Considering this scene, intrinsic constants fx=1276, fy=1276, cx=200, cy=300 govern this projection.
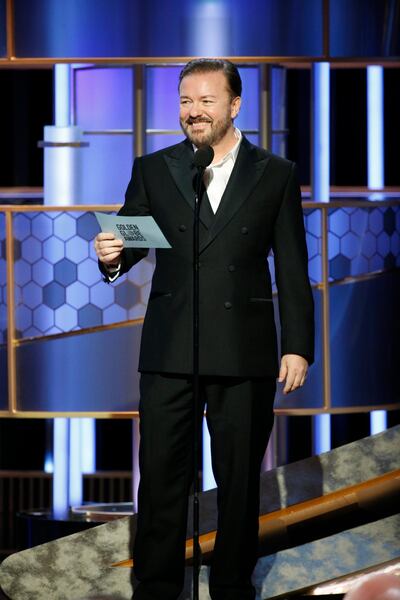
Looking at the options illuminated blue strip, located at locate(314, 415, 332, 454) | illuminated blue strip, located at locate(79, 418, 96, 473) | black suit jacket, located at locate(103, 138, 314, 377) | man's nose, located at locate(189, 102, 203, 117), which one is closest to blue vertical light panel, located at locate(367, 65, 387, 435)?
illuminated blue strip, located at locate(314, 415, 332, 454)

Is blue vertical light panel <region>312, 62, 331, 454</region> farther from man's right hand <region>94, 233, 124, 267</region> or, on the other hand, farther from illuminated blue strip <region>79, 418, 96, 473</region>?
man's right hand <region>94, 233, 124, 267</region>

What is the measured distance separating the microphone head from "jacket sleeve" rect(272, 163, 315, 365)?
1.41 feet

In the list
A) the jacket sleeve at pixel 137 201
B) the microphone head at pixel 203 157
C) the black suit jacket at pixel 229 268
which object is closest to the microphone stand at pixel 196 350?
the microphone head at pixel 203 157

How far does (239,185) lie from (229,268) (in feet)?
0.84

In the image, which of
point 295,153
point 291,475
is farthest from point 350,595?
point 295,153

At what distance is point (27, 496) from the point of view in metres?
6.89

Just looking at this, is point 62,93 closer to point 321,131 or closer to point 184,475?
point 321,131

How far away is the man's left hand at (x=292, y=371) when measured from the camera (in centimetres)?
379

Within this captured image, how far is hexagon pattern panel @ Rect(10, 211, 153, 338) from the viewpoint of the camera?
519 cm

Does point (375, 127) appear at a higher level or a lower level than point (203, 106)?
higher

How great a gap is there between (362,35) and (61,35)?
47.7 inches

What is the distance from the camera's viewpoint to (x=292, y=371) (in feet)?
12.5

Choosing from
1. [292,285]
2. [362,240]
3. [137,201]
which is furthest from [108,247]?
[362,240]

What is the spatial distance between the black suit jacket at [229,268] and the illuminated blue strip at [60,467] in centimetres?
177
